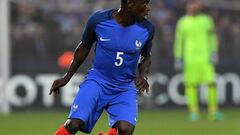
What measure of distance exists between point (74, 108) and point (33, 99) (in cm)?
1202

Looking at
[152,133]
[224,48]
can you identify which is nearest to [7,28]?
[224,48]

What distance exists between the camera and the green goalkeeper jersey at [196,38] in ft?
64.6

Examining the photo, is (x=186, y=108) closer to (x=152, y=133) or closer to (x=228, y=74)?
(x=228, y=74)

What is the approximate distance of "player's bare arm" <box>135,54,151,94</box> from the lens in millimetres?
9695

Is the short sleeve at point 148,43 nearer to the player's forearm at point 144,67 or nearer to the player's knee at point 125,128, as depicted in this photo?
the player's forearm at point 144,67

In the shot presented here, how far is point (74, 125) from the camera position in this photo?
952 centimetres

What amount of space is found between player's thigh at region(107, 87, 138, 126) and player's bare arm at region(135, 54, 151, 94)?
19 centimetres

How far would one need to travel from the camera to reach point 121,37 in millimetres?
9742

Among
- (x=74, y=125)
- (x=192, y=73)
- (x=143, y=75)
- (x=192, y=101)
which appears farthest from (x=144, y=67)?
(x=192, y=73)

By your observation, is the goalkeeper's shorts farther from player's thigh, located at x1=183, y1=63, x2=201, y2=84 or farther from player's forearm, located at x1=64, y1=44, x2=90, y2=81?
player's forearm, located at x1=64, y1=44, x2=90, y2=81

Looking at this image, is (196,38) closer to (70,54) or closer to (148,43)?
(70,54)

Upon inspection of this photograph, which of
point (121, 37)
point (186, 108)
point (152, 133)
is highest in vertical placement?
point (121, 37)

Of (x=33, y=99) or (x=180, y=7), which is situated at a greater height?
(x=180, y=7)

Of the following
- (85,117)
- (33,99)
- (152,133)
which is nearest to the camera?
(85,117)
